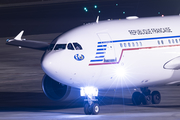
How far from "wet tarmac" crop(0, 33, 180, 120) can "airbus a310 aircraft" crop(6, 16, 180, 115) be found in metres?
1.36

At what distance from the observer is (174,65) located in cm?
2059

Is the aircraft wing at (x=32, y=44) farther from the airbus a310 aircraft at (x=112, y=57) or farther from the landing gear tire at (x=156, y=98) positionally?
the landing gear tire at (x=156, y=98)

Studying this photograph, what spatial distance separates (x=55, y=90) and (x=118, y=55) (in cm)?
394

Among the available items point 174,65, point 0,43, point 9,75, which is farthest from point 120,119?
point 0,43

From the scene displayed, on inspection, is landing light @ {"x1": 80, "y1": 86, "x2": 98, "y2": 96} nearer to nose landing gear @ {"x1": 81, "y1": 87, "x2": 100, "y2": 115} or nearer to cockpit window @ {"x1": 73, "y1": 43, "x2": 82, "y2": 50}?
nose landing gear @ {"x1": 81, "y1": 87, "x2": 100, "y2": 115}

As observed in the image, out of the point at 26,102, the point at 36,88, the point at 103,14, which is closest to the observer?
the point at 26,102

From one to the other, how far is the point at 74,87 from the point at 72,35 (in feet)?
8.12

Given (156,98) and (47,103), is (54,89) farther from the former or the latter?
(156,98)

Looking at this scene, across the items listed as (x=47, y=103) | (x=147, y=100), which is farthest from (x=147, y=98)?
(x=47, y=103)

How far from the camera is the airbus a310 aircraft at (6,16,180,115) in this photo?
61.0ft

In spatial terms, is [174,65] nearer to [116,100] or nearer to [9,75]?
[116,100]

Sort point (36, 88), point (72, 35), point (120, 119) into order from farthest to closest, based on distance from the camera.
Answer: point (36, 88)
point (72, 35)
point (120, 119)

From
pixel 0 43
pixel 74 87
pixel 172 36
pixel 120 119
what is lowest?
pixel 120 119

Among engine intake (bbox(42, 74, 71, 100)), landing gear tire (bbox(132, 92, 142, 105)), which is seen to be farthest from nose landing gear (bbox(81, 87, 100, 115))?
landing gear tire (bbox(132, 92, 142, 105))
